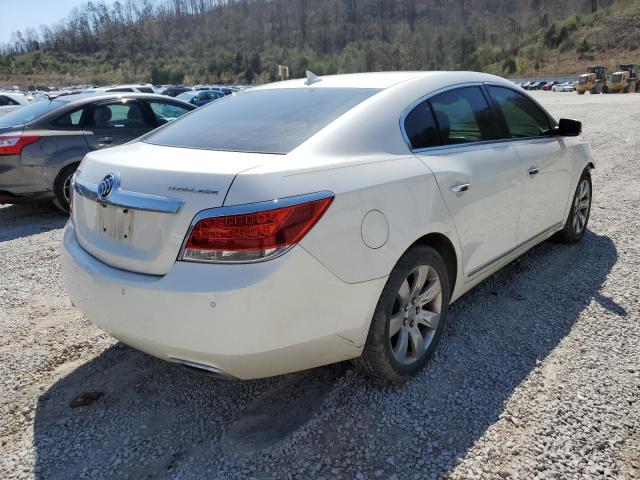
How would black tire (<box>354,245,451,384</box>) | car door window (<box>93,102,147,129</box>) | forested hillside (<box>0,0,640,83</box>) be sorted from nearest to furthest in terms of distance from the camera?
1. black tire (<box>354,245,451,384</box>)
2. car door window (<box>93,102,147,129</box>)
3. forested hillside (<box>0,0,640,83</box>)

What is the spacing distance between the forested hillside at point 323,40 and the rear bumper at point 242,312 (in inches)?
3635

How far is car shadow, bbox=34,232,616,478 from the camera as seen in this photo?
2270 millimetres

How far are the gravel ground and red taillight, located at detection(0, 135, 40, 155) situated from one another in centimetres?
303

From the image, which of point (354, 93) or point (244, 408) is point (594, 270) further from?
point (244, 408)

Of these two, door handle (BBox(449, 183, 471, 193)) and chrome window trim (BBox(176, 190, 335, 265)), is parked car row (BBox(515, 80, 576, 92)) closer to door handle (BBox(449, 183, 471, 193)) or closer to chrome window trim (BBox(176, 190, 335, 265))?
door handle (BBox(449, 183, 471, 193))

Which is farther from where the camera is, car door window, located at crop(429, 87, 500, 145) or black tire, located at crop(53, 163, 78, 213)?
black tire, located at crop(53, 163, 78, 213)

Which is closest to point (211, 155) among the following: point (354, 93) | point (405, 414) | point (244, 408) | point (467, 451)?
point (354, 93)

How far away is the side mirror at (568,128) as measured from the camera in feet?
13.7

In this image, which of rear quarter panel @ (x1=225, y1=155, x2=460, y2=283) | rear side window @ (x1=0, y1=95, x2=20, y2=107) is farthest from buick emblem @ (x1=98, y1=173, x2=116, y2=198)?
rear side window @ (x1=0, y1=95, x2=20, y2=107)

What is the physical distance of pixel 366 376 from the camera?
2.84 m

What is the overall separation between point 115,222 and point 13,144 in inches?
187

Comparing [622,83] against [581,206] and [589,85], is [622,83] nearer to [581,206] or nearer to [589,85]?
[589,85]

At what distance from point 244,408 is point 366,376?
68 cm

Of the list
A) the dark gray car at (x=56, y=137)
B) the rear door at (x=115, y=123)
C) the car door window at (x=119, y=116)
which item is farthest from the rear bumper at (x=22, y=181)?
the car door window at (x=119, y=116)
